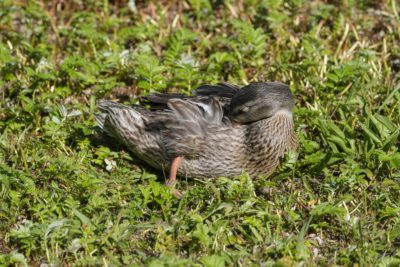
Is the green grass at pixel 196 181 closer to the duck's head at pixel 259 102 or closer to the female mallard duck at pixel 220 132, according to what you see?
the female mallard duck at pixel 220 132

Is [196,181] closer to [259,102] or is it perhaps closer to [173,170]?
[173,170]

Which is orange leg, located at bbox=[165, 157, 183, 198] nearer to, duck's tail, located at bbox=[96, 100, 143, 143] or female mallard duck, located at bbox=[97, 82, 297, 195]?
female mallard duck, located at bbox=[97, 82, 297, 195]

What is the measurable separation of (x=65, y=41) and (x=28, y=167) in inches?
89.9

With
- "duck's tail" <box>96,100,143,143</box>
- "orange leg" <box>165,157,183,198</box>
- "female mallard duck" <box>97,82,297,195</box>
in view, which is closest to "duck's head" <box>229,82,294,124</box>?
"female mallard duck" <box>97,82,297,195</box>

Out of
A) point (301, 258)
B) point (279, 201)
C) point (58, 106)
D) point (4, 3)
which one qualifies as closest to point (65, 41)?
point (4, 3)

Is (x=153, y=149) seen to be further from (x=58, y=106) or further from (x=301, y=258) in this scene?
(x=301, y=258)

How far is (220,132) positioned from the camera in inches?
244

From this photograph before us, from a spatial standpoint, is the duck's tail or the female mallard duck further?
the duck's tail

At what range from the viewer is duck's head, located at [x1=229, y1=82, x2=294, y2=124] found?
6.04m

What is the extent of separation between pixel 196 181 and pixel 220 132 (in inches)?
18.7

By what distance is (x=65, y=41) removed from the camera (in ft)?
27.0

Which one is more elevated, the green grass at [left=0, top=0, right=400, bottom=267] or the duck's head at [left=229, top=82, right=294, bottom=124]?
the duck's head at [left=229, top=82, right=294, bottom=124]

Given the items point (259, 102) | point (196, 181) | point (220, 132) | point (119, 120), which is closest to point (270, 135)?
point (259, 102)

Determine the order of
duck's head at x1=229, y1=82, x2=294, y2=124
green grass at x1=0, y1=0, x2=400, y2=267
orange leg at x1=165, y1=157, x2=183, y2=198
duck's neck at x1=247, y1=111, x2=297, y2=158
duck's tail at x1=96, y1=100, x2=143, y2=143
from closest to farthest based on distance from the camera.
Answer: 1. green grass at x1=0, y1=0, x2=400, y2=267
2. duck's head at x1=229, y1=82, x2=294, y2=124
3. duck's neck at x1=247, y1=111, x2=297, y2=158
4. orange leg at x1=165, y1=157, x2=183, y2=198
5. duck's tail at x1=96, y1=100, x2=143, y2=143
